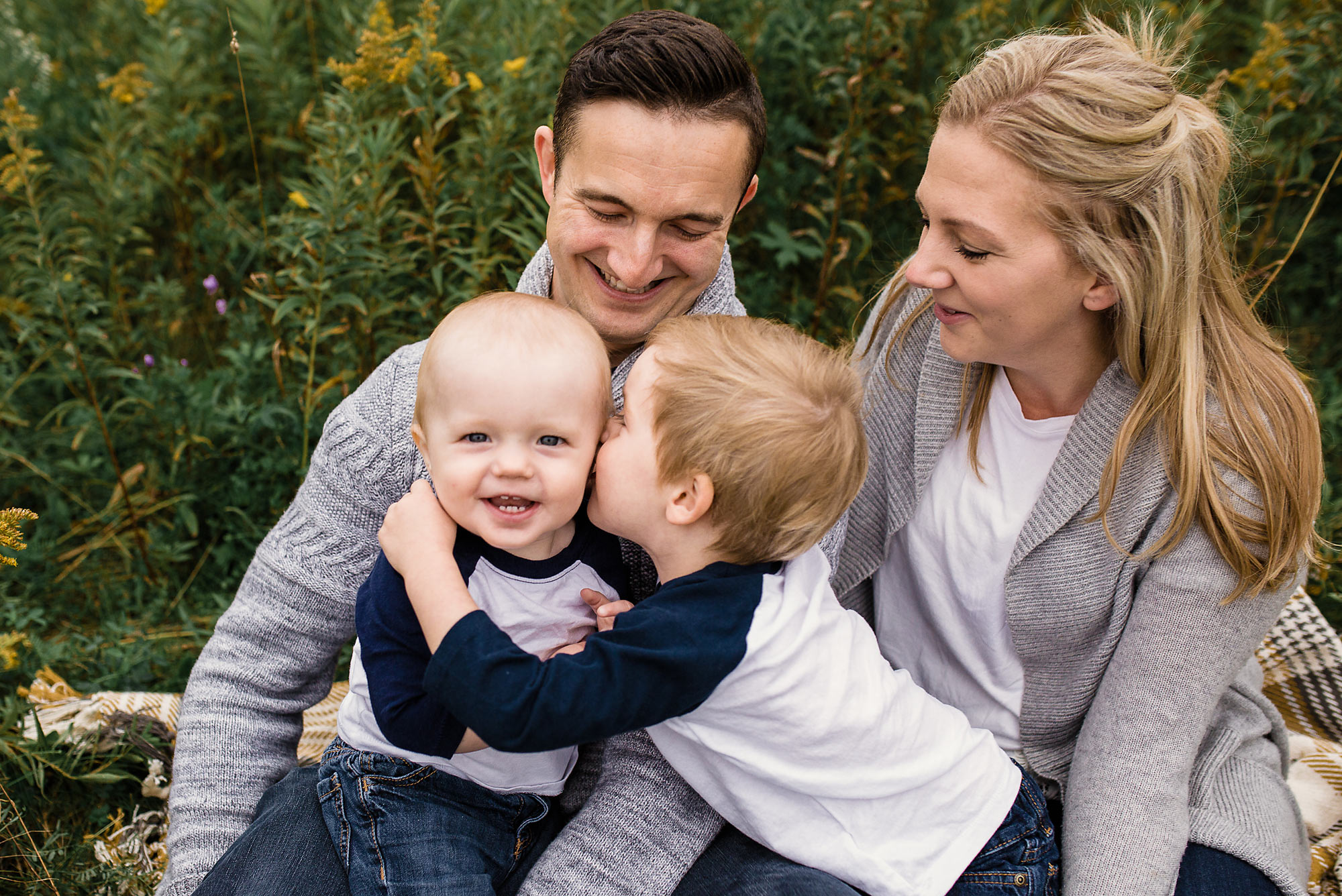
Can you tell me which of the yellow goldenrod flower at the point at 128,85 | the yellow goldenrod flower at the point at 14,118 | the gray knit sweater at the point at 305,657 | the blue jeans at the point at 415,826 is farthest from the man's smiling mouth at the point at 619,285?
the yellow goldenrod flower at the point at 128,85

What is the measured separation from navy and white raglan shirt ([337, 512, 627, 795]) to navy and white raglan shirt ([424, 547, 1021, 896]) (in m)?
0.13

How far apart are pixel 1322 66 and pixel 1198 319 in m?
2.22

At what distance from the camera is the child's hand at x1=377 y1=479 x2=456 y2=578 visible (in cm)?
160

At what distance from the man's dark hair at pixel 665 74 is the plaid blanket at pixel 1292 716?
1.43 metres

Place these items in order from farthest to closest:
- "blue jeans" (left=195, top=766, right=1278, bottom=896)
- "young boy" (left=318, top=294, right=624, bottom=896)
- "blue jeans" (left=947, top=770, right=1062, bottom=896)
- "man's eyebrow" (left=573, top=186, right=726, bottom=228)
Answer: "man's eyebrow" (left=573, top=186, right=726, bottom=228) < "blue jeans" (left=947, top=770, right=1062, bottom=896) < "blue jeans" (left=195, top=766, right=1278, bottom=896) < "young boy" (left=318, top=294, right=624, bottom=896)

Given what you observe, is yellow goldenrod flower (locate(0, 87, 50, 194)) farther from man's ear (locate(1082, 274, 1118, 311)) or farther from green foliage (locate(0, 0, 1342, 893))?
man's ear (locate(1082, 274, 1118, 311))

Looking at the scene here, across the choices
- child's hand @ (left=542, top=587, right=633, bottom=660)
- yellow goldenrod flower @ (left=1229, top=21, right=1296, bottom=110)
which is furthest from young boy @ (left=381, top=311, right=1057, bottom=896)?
yellow goldenrod flower @ (left=1229, top=21, right=1296, bottom=110)

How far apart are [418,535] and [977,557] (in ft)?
3.77

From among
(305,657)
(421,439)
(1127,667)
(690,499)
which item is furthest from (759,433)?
(305,657)

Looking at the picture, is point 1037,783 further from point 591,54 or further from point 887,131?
point 887,131

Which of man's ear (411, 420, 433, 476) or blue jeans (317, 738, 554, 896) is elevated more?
man's ear (411, 420, 433, 476)

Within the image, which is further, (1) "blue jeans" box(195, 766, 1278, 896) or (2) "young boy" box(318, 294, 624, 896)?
(1) "blue jeans" box(195, 766, 1278, 896)

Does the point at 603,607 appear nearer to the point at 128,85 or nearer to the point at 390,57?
the point at 390,57

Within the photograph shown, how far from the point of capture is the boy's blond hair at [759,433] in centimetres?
161
